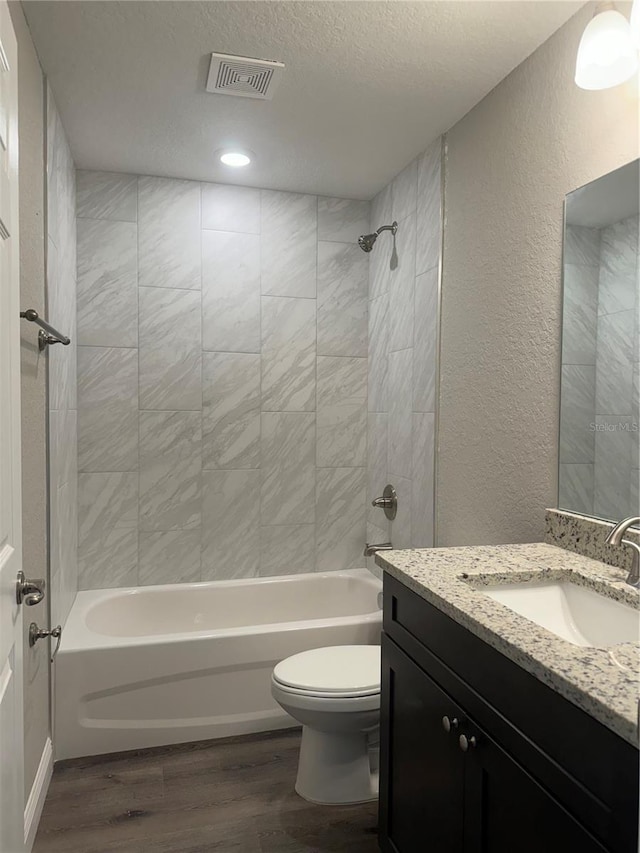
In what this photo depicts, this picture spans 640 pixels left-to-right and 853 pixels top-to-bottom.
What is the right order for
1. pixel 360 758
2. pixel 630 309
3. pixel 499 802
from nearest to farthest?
pixel 499 802 < pixel 630 309 < pixel 360 758

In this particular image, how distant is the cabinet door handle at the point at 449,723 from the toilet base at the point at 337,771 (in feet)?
2.88

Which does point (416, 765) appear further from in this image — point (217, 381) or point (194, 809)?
point (217, 381)

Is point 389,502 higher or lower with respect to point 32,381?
lower

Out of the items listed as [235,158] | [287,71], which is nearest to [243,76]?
[287,71]

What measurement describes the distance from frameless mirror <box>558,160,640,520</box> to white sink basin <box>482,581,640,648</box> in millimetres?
245

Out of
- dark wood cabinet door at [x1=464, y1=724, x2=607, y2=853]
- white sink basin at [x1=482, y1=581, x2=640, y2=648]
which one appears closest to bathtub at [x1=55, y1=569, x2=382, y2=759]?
white sink basin at [x1=482, y1=581, x2=640, y2=648]

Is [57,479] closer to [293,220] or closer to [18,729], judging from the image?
[18,729]

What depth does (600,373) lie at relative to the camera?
5.23 feet

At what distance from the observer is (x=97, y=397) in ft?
9.69

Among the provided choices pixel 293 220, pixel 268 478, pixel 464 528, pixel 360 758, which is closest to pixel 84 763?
pixel 360 758

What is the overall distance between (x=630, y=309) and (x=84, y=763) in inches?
95.6

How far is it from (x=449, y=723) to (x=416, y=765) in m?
0.26

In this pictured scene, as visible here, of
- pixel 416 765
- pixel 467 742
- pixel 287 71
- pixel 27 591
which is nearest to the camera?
pixel 467 742

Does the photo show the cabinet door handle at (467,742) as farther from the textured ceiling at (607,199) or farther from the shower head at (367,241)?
the shower head at (367,241)
